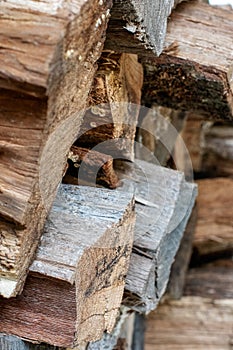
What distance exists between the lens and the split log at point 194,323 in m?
2.02

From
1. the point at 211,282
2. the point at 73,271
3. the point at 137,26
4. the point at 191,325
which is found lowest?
the point at 191,325

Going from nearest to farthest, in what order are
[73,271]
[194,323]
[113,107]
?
1. [73,271]
2. [113,107]
3. [194,323]

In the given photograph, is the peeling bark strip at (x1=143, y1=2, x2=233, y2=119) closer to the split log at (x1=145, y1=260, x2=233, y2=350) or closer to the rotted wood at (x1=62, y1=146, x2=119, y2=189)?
the rotted wood at (x1=62, y1=146, x2=119, y2=189)

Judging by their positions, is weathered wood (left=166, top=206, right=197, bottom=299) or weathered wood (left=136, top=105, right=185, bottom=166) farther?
weathered wood (left=166, top=206, right=197, bottom=299)

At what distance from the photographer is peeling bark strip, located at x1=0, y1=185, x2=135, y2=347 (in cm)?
101

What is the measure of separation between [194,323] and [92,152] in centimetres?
102

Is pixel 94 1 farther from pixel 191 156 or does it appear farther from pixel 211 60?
pixel 191 156

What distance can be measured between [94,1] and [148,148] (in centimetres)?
79

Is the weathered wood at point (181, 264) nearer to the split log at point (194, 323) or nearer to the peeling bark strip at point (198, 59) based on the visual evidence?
the split log at point (194, 323)

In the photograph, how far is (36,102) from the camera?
2.86 ft

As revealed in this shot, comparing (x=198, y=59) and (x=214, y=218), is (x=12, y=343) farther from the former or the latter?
(x=214, y=218)

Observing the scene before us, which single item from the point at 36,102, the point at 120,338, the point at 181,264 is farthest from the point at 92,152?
the point at 181,264

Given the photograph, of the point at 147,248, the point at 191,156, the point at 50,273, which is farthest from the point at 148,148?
the point at 50,273

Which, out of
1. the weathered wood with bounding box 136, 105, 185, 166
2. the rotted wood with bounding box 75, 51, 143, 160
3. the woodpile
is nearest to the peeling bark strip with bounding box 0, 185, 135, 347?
the woodpile
